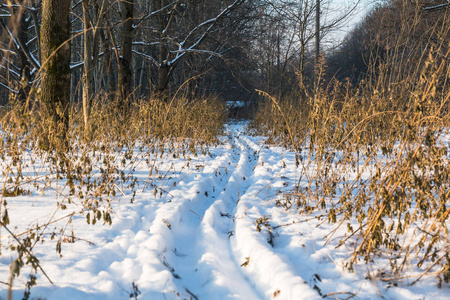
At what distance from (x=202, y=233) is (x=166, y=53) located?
7644 mm

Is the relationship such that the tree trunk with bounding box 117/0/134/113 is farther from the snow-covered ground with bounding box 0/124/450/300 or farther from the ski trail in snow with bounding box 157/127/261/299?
the ski trail in snow with bounding box 157/127/261/299

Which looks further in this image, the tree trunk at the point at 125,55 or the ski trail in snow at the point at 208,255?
the tree trunk at the point at 125,55

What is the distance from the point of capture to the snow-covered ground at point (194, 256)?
5.53 feet

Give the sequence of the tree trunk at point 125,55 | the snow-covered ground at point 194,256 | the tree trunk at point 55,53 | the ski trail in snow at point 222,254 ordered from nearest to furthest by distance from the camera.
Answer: the snow-covered ground at point 194,256 < the ski trail in snow at point 222,254 < the tree trunk at point 55,53 < the tree trunk at point 125,55

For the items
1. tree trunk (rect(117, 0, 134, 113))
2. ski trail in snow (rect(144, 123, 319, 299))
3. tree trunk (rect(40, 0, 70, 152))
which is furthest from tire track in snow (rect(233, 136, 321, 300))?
tree trunk (rect(117, 0, 134, 113))

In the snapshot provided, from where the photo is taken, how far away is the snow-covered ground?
66.4 inches

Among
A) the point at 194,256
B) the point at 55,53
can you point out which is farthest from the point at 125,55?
the point at 194,256

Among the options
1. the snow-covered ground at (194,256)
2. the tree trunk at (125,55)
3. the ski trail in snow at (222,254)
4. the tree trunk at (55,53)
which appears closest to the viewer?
the snow-covered ground at (194,256)

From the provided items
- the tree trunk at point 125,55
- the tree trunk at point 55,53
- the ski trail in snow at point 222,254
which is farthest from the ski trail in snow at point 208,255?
the tree trunk at point 125,55

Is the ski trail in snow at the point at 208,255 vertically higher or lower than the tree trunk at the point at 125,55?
lower

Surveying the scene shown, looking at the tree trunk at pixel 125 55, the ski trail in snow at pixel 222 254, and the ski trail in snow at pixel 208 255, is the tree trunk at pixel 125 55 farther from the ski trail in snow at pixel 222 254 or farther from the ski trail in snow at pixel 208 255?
the ski trail in snow at pixel 208 255

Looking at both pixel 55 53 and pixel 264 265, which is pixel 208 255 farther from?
pixel 55 53

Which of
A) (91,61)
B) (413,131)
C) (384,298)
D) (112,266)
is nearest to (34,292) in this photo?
(112,266)

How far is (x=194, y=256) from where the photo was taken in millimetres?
2250
